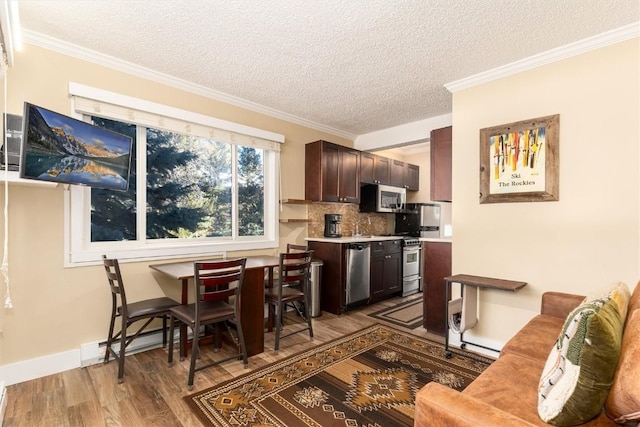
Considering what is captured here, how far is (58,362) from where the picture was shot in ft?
8.30

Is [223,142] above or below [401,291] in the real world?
above

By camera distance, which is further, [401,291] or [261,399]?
[401,291]

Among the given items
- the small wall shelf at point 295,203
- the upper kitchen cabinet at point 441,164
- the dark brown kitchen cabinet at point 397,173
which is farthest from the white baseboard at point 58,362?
the dark brown kitchen cabinet at point 397,173

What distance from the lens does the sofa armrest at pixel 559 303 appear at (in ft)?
7.53

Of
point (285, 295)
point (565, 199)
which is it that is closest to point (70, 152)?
point (285, 295)

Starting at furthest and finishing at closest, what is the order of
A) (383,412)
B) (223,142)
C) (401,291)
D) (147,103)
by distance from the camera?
(401,291)
(223,142)
(147,103)
(383,412)

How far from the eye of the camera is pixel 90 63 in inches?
107

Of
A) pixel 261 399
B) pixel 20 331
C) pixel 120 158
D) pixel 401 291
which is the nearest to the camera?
pixel 261 399

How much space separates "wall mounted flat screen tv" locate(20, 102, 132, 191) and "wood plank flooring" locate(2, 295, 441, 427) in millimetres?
1524

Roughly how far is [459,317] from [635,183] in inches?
67.7

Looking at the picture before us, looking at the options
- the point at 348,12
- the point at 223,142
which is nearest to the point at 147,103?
the point at 223,142

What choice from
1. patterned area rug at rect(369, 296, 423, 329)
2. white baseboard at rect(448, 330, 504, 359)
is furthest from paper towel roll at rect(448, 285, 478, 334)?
patterned area rug at rect(369, 296, 423, 329)

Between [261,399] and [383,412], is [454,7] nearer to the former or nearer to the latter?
[383,412]

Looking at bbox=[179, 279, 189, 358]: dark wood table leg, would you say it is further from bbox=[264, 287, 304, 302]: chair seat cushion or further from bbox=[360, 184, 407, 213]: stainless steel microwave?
bbox=[360, 184, 407, 213]: stainless steel microwave
